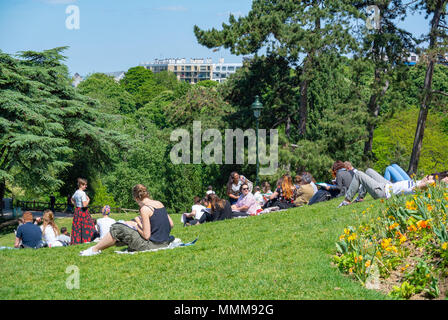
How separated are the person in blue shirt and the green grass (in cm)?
143

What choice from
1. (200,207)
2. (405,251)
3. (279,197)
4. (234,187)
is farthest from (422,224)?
(234,187)

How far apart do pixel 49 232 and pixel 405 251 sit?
8.67 m

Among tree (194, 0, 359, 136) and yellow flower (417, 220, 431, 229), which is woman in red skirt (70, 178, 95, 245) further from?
→ tree (194, 0, 359, 136)

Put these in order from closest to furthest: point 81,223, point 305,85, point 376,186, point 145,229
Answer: point 145,229 → point 376,186 → point 81,223 → point 305,85

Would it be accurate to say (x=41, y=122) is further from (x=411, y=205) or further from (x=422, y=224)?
(x=422, y=224)

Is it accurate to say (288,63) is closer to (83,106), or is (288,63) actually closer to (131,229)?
(83,106)

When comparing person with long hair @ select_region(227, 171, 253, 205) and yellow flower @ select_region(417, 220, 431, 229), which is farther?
person with long hair @ select_region(227, 171, 253, 205)

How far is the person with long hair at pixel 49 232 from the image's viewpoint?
12.6 meters

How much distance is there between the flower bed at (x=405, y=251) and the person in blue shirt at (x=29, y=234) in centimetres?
768

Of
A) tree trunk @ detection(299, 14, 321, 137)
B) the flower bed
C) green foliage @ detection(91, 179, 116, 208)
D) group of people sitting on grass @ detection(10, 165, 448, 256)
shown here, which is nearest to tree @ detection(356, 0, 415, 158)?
tree trunk @ detection(299, 14, 321, 137)

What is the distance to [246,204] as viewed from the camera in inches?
581

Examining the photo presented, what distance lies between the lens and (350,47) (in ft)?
89.7

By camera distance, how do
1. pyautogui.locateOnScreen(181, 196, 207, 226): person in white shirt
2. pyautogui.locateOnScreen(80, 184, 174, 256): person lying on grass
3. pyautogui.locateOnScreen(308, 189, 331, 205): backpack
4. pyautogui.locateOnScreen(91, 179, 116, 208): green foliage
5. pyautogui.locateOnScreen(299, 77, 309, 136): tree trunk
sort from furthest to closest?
pyautogui.locateOnScreen(91, 179, 116, 208): green foliage
pyautogui.locateOnScreen(299, 77, 309, 136): tree trunk
pyautogui.locateOnScreen(181, 196, 207, 226): person in white shirt
pyautogui.locateOnScreen(308, 189, 331, 205): backpack
pyautogui.locateOnScreen(80, 184, 174, 256): person lying on grass

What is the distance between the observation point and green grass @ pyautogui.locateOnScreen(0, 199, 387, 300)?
20.8 feet
